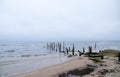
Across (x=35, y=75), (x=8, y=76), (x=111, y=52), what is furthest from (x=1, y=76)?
(x=111, y=52)

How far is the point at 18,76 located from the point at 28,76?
116 centimetres

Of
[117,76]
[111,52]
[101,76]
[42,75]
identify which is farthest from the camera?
[111,52]

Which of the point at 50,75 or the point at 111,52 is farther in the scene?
the point at 111,52

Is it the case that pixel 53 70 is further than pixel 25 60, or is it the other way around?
pixel 25 60

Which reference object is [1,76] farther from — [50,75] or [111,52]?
[111,52]

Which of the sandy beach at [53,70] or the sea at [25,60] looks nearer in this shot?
the sandy beach at [53,70]

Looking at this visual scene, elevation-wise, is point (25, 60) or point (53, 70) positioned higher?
point (53, 70)

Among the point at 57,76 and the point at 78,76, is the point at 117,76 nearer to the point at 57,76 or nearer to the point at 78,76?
the point at 78,76

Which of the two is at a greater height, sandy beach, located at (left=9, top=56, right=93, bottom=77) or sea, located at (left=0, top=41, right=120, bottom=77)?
sandy beach, located at (left=9, top=56, right=93, bottom=77)

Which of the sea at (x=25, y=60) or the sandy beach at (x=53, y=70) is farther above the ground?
the sandy beach at (x=53, y=70)

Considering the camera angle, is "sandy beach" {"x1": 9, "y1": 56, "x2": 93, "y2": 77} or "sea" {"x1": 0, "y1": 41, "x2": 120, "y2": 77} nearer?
"sandy beach" {"x1": 9, "y1": 56, "x2": 93, "y2": 77}

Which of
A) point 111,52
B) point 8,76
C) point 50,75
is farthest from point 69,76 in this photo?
point 111,52

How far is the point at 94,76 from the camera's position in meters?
17.6

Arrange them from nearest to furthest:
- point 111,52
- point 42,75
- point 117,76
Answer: point 117,76 → point 42,75 → point 111,52
